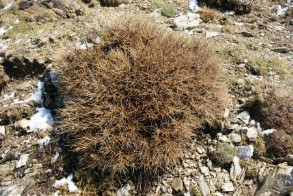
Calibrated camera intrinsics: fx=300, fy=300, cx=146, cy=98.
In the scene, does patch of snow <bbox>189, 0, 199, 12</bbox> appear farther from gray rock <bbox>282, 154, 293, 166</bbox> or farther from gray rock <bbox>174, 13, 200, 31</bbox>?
gray rock <bbox>282, 154, 293, 166</bbox>

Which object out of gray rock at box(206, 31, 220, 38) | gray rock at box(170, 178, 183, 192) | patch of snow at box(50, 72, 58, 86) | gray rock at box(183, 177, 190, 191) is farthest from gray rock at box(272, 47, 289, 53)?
patch of snow at box(50, 72, 58, 86)

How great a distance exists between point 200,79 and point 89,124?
76.3 inches

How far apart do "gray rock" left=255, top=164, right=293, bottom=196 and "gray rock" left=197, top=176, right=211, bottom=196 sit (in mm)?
721

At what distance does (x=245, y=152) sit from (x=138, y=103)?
194 centimetres

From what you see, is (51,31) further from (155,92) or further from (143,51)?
(155,92)

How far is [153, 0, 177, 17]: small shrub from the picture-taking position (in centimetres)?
843

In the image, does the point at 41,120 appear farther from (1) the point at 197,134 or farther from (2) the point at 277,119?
(2) the point at 277,119

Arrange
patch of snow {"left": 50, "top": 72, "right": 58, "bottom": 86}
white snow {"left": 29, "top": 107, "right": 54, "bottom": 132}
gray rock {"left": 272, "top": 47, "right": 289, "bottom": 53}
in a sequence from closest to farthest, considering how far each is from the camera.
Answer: white snow {"left": 29, "top": 107, "right": 54, "bottom": 132}
patch of snow {"left": 50, "top": 72, "right": 58, "bottom": 86}
gray rock {"left": 272, "top": 47, "right": 289, "bottom": 53}

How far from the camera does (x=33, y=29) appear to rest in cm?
760

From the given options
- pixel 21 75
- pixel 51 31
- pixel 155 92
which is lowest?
pixel 21 75

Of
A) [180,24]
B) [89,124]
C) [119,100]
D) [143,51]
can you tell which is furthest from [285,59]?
[89,124]

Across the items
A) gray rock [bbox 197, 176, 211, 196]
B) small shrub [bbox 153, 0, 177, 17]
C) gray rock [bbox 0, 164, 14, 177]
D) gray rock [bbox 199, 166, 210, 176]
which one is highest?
small shrub [bbox 153, 0, 177, 17]

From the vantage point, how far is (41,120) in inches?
221

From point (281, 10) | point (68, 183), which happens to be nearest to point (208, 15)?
point (281, 10)
